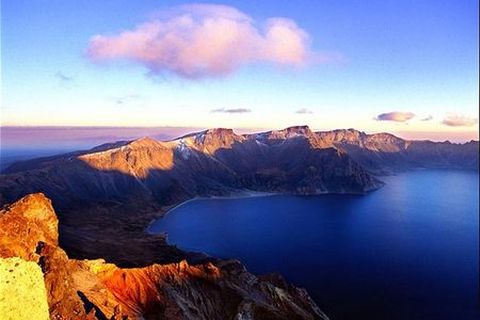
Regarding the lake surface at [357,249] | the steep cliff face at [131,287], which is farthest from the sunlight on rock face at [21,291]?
the lake surface at [357,249]

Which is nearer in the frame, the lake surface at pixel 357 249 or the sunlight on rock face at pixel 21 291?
the sunlight on rock face at pixel 21 291

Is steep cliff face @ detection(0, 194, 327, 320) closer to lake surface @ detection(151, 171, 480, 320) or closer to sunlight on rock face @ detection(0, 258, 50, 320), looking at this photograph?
sunlight on rock face @ detection(0, 258, 50, 320)

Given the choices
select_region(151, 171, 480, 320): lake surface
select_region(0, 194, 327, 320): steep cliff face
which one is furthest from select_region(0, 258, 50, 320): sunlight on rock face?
select_region(151, 171, 480, 320): lake surface

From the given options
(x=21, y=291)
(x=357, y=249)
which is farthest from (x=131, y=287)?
(x=357, y=249)

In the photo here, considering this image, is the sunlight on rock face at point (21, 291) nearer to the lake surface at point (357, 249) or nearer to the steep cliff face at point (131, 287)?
the steep cliff face at point (131, 287)

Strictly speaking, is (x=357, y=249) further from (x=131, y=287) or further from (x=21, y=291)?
(x=21, y=291)
